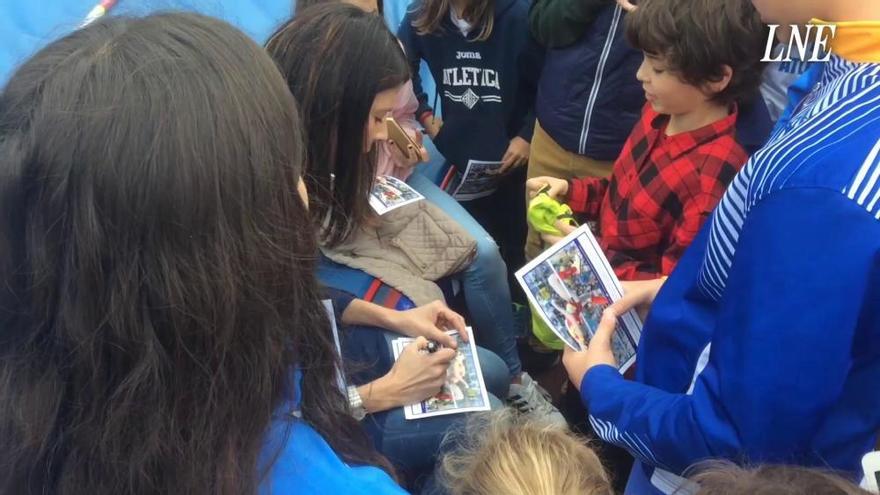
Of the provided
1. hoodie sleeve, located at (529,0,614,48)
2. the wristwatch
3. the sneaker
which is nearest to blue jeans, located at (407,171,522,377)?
the sneaker

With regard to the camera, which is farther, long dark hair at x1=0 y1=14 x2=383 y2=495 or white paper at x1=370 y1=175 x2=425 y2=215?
white paper at x1=370 y1=175 x2=425 y2=215

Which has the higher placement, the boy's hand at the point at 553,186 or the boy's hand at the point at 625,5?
the boy's hand at the point at 625,5

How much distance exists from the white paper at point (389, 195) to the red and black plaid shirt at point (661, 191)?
60 cm

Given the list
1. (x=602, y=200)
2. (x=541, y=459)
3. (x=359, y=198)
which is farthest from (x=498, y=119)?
(x=541, y=459)

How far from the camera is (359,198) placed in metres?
1.95

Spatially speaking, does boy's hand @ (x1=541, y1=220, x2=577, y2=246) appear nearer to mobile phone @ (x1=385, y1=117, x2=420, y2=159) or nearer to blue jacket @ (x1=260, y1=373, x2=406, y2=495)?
mobile phone @ (x1=385, y1=117, x2=420, y2=159)

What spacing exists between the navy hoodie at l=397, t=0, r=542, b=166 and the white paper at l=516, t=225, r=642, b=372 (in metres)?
1.16

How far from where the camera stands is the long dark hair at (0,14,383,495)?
70cm

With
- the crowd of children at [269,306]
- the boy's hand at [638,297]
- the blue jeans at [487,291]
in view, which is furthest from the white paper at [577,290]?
the blue jeans at [487,291]

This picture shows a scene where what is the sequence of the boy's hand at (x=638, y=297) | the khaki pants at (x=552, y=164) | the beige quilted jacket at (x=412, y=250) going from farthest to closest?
the khaki pants at (x=552, y=164) → the beige quilted jacket at (x=412, y=250) → the boy's hand at (x=638, y=297)

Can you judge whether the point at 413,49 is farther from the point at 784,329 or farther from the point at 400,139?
the point at 784,329

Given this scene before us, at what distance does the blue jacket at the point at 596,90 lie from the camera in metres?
2.36

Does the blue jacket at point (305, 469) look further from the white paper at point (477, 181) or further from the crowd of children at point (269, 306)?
the white paper at point (477, 181)

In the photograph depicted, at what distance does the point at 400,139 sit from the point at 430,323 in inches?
29.9
